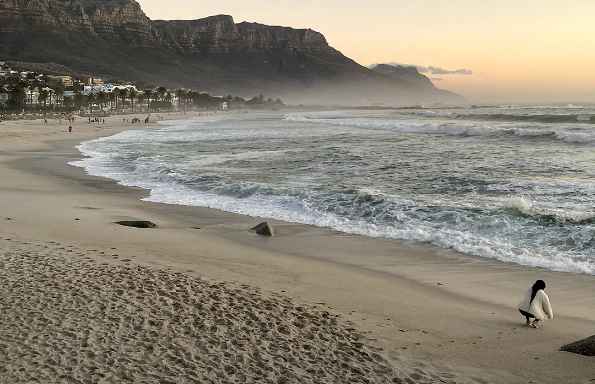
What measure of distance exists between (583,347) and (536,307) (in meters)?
1.01

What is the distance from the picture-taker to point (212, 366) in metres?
5.72

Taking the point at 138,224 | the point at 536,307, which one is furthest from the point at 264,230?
the point at 536,307

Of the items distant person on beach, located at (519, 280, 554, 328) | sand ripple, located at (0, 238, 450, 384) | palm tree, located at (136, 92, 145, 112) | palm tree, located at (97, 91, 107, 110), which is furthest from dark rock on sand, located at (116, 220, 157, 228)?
palm tree, located at (136, 92, 145, 112)

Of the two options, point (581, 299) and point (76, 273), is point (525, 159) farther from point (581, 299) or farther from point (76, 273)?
point (76, 273)

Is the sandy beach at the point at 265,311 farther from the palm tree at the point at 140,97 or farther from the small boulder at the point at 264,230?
the palm tree at the point at 140,97

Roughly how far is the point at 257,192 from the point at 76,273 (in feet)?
34.9

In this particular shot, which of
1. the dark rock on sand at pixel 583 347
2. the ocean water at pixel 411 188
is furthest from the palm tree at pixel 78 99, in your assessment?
the dark rock on sand at pixel 583 347

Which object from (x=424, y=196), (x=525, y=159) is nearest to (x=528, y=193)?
(x=424, y=196)

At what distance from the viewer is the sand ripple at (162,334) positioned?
5523 millimetres

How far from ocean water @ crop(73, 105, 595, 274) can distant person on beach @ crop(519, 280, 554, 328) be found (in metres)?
3.24

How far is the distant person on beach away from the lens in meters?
7.44

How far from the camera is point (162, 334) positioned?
6.42 m

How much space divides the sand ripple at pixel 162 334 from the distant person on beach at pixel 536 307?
2.55 metres

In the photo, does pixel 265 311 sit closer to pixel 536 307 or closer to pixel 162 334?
pixel 162 334
